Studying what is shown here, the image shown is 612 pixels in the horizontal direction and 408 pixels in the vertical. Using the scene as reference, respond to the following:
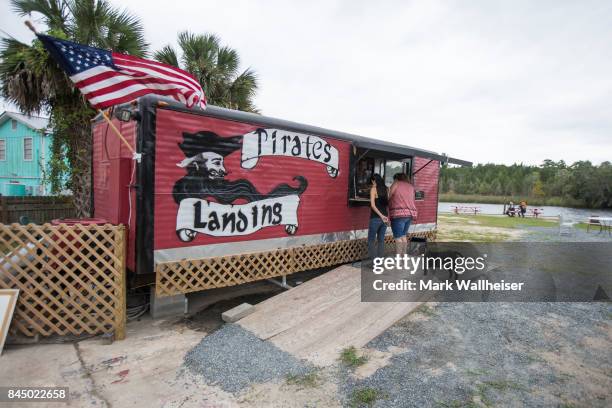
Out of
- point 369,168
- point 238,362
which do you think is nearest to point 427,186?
point 369,168

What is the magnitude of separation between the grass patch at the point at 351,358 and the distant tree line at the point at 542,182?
72787 millimetres

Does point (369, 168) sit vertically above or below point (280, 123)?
below

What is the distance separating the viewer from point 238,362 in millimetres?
3605

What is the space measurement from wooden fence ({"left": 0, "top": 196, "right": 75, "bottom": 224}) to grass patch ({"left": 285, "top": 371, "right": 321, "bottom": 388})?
11.4 metres

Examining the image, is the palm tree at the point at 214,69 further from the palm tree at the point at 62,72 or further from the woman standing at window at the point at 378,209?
the woman standing at window at the point at 378,209

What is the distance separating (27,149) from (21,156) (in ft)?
1.94

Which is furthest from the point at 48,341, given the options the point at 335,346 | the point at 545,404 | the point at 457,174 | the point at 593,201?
the point at 457,174

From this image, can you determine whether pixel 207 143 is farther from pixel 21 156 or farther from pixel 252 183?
pixel 21 156

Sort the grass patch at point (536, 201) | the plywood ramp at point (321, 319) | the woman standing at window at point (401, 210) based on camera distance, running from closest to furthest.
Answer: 1. the plywood ramp at point (321, 319)
2. the woman standing at window at point (401, 210)
3. the grass patch at point (536, 201)

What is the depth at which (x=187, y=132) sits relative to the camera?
4.89 metres

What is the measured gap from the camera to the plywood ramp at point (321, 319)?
13.0ft

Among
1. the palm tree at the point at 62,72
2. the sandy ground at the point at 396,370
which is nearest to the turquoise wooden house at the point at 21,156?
the palm tree at the point at 62,72

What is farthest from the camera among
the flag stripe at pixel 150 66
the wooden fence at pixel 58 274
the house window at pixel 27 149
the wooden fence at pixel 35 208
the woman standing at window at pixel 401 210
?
the house window at pixel 27 149

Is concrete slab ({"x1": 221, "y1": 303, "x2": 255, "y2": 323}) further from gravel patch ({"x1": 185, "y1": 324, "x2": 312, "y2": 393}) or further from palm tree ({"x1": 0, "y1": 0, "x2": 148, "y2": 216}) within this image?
palm tree ({"x1": 0, "y1": 0, "x2": 148, "y2": 216})
